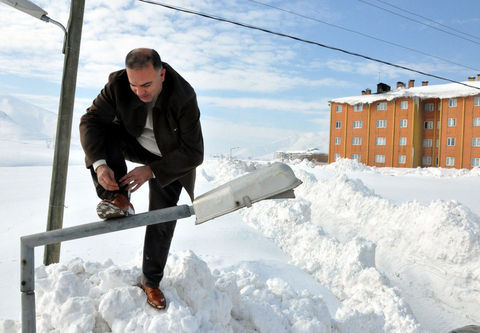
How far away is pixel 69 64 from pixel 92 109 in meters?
1.28

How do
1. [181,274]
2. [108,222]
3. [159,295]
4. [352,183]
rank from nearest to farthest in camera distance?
[108,222] → [159,295] → [181,274] → [352,183]

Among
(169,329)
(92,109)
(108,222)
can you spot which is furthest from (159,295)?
(92,109)

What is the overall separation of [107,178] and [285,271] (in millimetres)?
3243

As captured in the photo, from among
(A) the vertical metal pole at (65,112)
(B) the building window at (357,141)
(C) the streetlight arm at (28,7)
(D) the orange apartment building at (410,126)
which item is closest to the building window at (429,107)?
(D) the orange apartment building at (410,126)

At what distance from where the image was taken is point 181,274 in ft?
8.37

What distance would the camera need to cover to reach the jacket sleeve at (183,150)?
2014 mm

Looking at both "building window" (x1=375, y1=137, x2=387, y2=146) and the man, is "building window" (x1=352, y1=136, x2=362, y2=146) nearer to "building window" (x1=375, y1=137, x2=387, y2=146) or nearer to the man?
"building window" (x1=375, y1=137, x2=387, y2=146)

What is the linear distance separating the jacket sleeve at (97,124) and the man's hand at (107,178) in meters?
0.11

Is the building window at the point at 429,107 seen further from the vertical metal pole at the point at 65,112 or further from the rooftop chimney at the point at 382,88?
the vertical metal pole at the point at 65,112

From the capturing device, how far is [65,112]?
10.1ft

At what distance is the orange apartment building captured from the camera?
25.5 metres

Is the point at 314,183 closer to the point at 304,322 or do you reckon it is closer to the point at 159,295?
Result: the point at 304,322

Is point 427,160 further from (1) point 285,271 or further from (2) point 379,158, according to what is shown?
(1) point 285,271

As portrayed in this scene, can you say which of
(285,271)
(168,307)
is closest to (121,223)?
(168,307)
